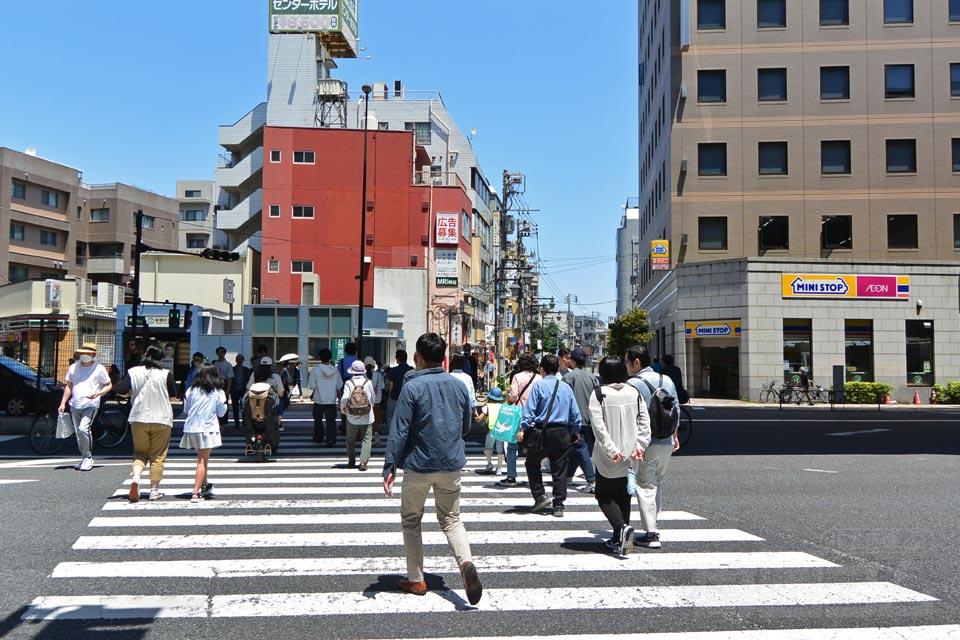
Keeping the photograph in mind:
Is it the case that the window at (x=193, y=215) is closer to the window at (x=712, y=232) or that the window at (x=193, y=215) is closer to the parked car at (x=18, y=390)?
the window at (x=712, y=232)

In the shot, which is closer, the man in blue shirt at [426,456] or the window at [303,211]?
the man in blue shirt at [426,456]

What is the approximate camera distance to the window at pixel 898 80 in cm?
3581

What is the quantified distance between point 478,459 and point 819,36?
3162cm

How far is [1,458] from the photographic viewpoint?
13.2m

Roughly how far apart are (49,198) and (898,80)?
53.5 meters

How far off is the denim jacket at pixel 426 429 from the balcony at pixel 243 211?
49475mm

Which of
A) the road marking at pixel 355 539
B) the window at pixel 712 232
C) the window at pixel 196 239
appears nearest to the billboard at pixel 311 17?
the window at pixel 196 239

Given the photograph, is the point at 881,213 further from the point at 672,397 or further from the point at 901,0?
the point at 672,397

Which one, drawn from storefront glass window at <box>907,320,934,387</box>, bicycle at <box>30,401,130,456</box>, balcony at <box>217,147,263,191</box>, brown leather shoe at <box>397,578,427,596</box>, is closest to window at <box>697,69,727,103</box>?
storefront glass window at <box>907,320,934,387</box>

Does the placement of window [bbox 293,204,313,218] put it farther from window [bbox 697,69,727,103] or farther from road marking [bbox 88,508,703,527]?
road marking [bbox 88,508,703,527]

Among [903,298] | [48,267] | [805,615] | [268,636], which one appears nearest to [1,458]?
[268,636]

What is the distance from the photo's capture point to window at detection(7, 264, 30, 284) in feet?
171

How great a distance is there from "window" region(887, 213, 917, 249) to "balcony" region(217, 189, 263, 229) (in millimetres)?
37598

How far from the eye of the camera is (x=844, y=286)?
33.9 m
